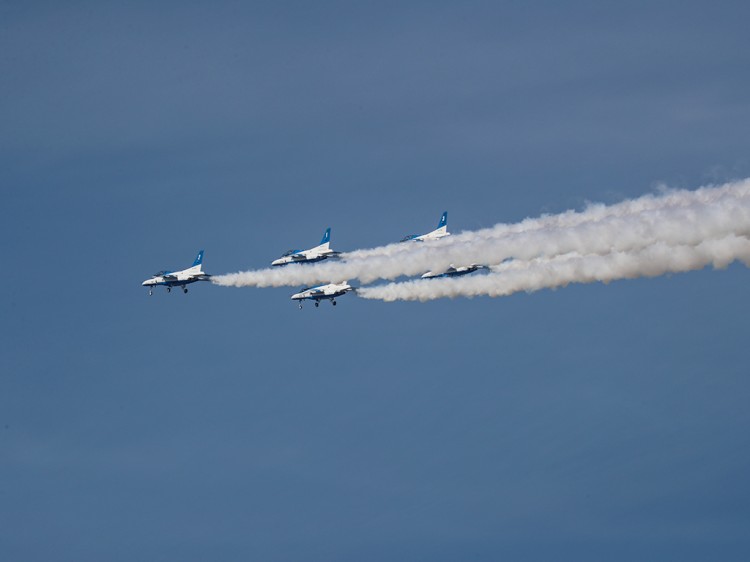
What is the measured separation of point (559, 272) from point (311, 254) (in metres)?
34.3

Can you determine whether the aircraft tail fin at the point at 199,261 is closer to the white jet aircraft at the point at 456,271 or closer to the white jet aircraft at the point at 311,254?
the white jet aircraft at the point at 311,254

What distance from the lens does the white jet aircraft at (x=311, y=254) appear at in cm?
12675

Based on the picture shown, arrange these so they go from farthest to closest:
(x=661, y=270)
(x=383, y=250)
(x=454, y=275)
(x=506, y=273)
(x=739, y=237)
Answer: (x=383, y=250)
(x=454, y=275)
(x=506, y=273)
(x=661, y=270)
(x=739, y=237)

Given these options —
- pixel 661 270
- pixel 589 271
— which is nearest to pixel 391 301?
pixel 589 271

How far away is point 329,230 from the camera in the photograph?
131625 millimetres

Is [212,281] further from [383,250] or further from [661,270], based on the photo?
[661,270]

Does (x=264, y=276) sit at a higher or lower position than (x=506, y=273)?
higher

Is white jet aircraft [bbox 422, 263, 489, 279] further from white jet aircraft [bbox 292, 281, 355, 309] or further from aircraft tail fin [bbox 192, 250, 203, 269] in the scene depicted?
aircraft tail fin [bbox 192, 250, 203, 269]

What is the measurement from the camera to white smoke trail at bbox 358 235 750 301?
272ft

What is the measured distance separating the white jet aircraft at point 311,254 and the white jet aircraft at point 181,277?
598cm

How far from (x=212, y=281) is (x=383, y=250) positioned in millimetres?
15493

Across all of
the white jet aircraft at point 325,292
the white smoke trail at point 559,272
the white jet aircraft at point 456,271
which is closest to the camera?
the white smoke trail at point 559,272

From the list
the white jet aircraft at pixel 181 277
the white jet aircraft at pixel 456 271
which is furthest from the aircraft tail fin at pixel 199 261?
the white jet aircraft at pixel 456 271

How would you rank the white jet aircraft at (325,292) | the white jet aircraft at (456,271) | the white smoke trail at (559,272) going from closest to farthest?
the white smoke trail at (559,272) → the white jet aircraft at (456,271) → the white jet aircraft at (325,292)
